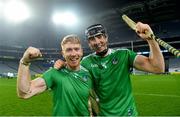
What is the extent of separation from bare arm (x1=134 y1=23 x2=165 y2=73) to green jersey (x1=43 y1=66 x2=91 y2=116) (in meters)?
0.88

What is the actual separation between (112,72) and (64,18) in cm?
5547

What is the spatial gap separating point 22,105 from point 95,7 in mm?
51239

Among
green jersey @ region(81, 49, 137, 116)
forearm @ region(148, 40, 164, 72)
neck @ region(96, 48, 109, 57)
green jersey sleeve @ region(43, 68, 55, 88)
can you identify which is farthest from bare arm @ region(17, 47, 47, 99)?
forearm @ region(148, 40, 164, 72)

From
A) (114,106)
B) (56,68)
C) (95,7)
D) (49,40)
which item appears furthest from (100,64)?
(49,40)

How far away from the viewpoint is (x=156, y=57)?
3912 millimetres

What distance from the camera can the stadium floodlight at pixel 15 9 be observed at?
47500 millimetres

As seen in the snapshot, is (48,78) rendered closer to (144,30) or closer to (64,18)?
(144,30)

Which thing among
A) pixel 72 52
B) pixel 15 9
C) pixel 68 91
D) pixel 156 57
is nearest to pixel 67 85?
pixel 68 91

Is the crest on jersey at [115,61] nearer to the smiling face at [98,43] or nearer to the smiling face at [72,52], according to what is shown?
the smiling face at [98,43]

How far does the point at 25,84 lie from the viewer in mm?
3289

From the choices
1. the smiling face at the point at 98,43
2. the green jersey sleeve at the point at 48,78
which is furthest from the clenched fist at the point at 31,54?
the smiling face at the point at 98,43

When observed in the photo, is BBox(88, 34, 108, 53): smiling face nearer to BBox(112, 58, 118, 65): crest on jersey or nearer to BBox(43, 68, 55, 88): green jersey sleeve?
BBox(112, 58, 118, 65): crest on jersey

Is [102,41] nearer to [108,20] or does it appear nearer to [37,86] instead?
[37,86]

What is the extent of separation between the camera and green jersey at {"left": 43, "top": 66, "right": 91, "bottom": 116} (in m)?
3.43
